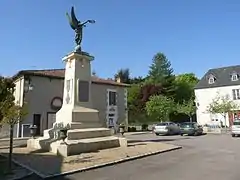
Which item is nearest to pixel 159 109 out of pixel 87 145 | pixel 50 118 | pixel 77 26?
pixel 50 118

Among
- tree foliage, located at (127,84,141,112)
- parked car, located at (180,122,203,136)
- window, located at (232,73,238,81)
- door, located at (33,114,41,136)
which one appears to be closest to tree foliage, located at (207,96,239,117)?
window, located at (232,73,238,81)

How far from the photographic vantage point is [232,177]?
8.05 metres

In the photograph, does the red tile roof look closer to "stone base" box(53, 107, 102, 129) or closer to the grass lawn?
"stone base" box(53, 107, 102, 129)

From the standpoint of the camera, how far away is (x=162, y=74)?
6216 centimetres

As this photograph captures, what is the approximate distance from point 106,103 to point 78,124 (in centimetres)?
1866

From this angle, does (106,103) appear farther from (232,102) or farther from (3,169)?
(3,169)

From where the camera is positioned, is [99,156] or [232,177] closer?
[232,177]

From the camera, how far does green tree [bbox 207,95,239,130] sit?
38031 mm

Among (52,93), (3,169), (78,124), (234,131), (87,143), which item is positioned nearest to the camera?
(3,169)

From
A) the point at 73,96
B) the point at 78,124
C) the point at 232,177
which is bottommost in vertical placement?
the point at 232,177

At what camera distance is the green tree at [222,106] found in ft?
125

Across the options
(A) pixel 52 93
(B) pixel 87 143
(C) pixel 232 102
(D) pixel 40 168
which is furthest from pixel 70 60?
(C) pixel 232 102

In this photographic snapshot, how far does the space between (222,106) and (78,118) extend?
28.5m

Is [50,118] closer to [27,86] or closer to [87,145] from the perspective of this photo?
[27,86]
